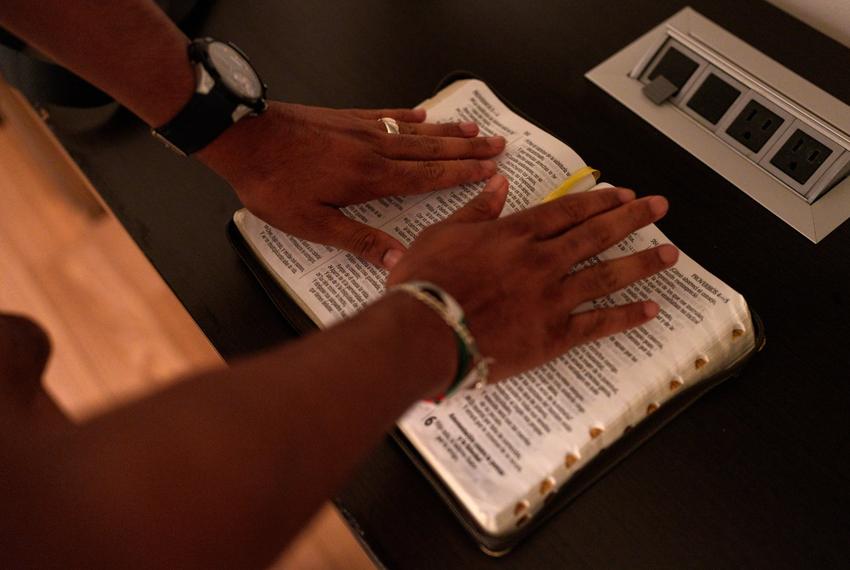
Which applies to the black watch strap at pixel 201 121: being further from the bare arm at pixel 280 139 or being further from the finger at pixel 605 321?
the finger at pixel 605 321

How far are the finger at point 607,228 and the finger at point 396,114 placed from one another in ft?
0.72

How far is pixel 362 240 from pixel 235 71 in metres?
0.19

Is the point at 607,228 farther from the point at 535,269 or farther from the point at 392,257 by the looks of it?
the point at 392,257

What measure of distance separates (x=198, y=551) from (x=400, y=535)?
0.20 m

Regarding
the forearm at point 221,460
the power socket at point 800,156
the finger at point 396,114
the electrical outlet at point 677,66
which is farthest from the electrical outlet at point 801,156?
the forearm at point 221,460

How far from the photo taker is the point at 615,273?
49cm

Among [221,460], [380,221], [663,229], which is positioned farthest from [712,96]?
[221,460]

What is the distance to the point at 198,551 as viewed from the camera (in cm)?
31

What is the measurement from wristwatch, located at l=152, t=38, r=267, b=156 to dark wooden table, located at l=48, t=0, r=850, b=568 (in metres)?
0.11

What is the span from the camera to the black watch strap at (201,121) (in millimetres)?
521

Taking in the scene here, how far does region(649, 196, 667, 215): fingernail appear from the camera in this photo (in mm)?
508

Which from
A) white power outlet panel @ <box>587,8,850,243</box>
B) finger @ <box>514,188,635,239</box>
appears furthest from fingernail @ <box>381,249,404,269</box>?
white power outlet panel @ <box>587,8,850,243</box>

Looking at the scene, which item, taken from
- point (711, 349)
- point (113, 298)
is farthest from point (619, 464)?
point (113, 298)

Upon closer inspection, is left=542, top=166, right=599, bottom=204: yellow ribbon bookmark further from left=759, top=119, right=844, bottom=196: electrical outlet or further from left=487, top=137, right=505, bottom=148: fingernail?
left=759, top=119, right=844, bottom=196: electrical outlet
